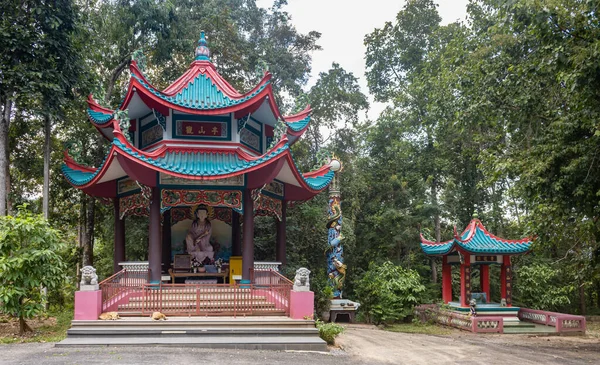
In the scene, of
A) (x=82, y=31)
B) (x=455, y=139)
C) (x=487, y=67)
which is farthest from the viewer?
(x=455, y=139)

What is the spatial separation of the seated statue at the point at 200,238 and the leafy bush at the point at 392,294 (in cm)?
707

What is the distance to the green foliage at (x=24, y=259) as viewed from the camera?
1159 centimetres

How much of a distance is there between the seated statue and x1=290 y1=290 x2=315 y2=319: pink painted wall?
17.1 feet

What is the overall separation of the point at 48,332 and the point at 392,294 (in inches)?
461

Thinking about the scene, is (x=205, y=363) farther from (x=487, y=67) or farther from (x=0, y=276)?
(x=487, y=67)

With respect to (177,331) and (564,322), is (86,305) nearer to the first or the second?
(177,331)

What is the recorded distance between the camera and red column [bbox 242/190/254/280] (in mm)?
13523

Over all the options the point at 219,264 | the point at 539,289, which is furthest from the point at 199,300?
the point at 539,289

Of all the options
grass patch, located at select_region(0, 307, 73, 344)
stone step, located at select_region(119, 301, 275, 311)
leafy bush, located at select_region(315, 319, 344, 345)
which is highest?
stone step, located at select_region(119, 301, 275, 311)

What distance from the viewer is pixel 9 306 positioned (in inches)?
465

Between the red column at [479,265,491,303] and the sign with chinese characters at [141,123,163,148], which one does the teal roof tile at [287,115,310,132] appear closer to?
the sign with chinese characters at [141,123,163,148]

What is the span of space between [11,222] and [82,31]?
7.86m

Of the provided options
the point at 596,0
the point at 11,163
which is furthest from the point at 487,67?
the point at 11,163

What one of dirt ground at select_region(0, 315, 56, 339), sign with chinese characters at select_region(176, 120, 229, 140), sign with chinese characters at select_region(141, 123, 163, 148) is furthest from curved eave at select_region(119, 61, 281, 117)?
dirt ground at select_region(0, 315, 56, 339)
